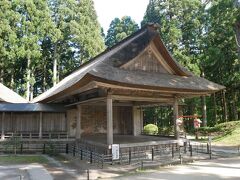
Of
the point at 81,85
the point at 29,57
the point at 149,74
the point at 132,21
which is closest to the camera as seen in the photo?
the point at 81,85

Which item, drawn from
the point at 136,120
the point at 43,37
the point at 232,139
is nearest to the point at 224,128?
the point at 232,139

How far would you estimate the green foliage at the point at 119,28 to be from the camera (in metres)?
52.6

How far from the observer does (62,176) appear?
11477mm

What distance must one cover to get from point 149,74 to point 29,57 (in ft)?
71.1

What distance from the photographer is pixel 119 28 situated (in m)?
53.7

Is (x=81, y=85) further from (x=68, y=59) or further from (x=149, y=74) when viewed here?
(x=68, y=59)

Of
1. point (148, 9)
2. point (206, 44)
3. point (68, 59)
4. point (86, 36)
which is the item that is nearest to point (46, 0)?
point (86, 36)

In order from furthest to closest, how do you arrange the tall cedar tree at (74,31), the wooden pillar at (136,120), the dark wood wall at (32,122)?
the tall cedar tree at (74,31) < the wooden pillar at (136,120) < the dark wood wall at (32,122)

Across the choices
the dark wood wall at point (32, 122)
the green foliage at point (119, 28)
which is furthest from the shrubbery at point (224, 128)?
the green foliage at point (119, 28)

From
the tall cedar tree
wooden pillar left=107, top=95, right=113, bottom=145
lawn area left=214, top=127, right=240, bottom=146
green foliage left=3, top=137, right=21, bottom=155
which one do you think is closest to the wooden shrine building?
wooden pillar left=107, top=95, right=113, bottom=145

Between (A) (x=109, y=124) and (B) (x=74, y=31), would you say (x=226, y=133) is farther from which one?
(B) (x=74, y=31)

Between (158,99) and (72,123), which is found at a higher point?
(158,99)

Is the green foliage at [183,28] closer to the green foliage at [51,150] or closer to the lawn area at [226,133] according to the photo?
the lawn area at [226,133]

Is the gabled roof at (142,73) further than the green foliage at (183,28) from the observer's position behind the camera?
No
